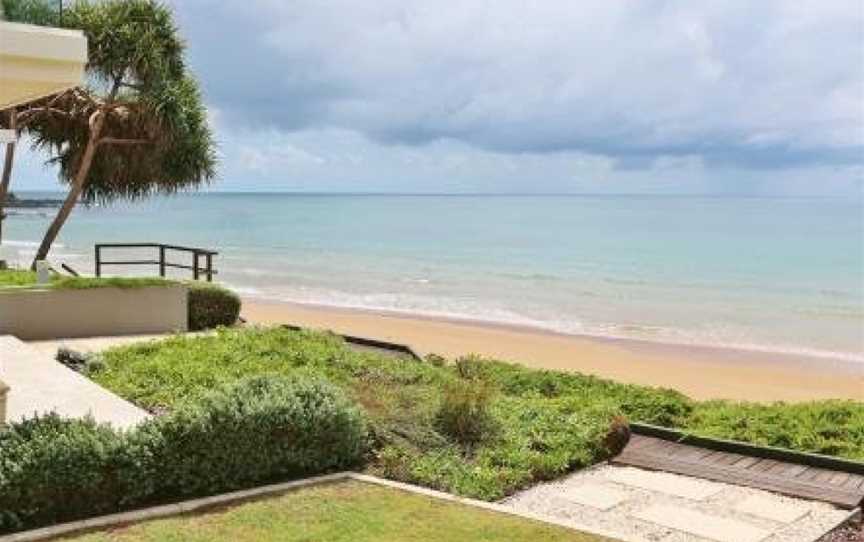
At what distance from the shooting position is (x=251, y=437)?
7.16 m

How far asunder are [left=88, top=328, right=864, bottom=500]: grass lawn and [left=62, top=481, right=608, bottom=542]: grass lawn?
0.69 metres

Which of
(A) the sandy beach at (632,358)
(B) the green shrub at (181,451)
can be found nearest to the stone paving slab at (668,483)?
(B) the green shrub at (181,451)

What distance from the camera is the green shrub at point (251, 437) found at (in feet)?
22.4

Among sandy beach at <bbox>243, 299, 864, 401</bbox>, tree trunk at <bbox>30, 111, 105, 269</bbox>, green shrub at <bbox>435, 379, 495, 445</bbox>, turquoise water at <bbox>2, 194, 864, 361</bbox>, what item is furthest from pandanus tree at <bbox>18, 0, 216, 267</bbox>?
green shrub at <bbox>435, 379, 495, 445</bbox>

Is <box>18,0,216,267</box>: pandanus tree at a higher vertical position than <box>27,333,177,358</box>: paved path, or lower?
higher

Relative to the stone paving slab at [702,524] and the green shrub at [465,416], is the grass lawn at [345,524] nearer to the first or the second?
the stone paving slab at [702,524]

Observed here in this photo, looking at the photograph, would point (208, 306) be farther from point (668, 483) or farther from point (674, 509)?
point (674, 509)

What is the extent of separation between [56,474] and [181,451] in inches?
35.0

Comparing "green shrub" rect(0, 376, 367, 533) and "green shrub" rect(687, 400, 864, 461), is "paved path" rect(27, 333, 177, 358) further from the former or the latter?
"green shrub" rect(687, 400, 864, 461)

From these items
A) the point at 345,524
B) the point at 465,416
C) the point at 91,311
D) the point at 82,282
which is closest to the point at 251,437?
the point at 345,524

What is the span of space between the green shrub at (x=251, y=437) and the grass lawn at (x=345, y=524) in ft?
1.45

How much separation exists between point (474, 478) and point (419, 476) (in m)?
0.43

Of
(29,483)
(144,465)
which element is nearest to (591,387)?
(144,465)

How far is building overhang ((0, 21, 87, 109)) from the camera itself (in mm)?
5633
